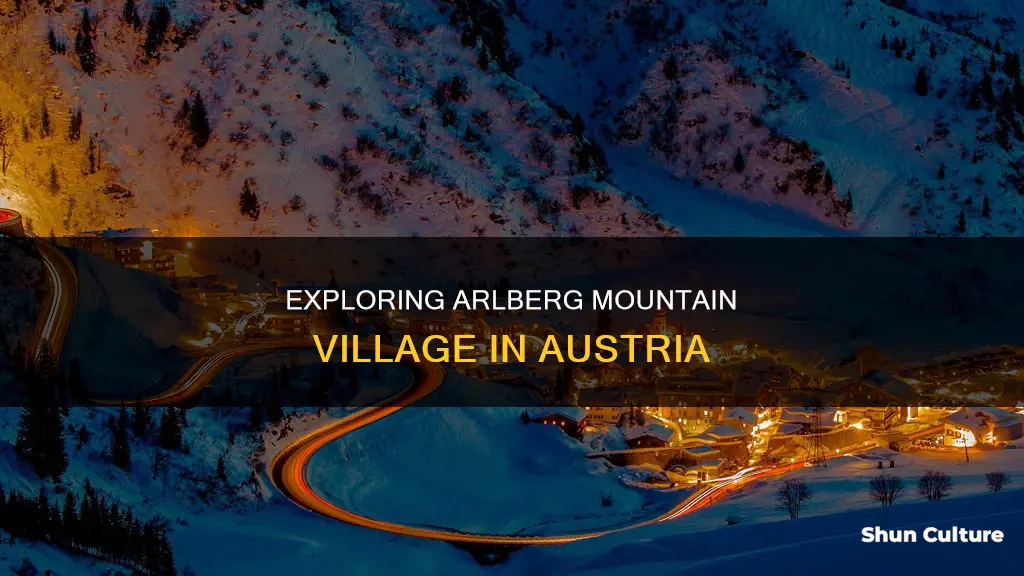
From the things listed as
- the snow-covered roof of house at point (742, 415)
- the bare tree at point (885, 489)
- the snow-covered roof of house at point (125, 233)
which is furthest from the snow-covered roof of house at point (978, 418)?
the snow-covered roof of house at point (125, 233)

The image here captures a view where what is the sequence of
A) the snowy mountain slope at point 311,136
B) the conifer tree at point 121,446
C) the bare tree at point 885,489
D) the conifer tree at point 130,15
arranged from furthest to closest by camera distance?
1. the conifer tree at point 130,15
2. the snowy mountain slope at point 311,136
3. the bare tree at point 885,489
4. the conifer tree at point 121,446

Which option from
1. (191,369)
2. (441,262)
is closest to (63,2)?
(441,262)

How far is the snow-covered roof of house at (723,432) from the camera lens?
3565 inches

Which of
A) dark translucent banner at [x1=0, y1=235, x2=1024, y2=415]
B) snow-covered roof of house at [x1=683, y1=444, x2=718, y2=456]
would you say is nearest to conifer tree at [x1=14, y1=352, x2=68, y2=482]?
dark translucent banner at [x1=0, y1=235, x2=1024, y2=415]

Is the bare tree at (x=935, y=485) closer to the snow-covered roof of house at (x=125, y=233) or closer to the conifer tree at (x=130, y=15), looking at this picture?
the snow-covered roof of house at (x=125, y=233)

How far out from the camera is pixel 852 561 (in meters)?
53.9

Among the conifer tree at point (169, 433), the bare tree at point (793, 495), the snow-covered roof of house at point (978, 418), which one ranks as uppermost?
the snow-covered roof of house at point (978, 418)

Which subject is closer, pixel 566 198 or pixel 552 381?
pixel 552 381

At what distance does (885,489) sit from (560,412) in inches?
822

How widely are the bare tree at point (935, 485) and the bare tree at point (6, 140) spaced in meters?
65.2

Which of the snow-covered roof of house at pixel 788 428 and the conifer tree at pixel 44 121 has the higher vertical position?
the conifer tree at pixel 44 121

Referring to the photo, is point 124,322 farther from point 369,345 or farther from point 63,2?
point 63,2

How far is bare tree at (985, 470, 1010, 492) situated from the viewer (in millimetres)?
75750

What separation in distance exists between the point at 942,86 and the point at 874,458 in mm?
66907
